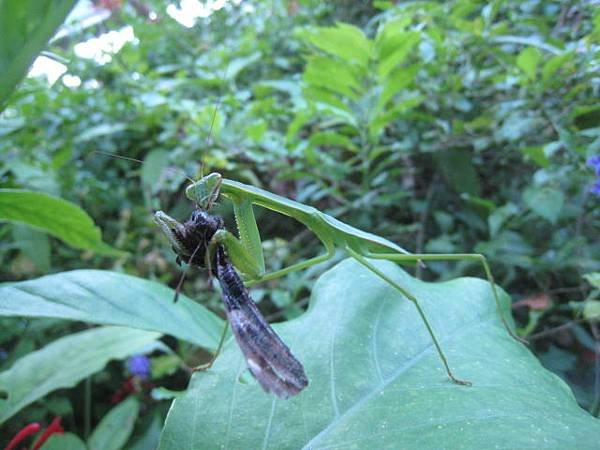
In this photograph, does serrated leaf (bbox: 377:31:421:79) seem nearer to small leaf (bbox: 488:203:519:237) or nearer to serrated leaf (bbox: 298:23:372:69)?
serrated leaf (bbox: 298:23:372:69)

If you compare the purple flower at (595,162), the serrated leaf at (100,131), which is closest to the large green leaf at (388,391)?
the purple flower at (595,162)

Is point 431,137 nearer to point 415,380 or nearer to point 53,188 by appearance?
Answer: point 415,380

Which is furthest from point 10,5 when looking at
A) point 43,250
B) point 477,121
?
point 477,121

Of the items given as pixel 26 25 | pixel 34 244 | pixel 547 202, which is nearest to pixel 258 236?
pixel 26 25

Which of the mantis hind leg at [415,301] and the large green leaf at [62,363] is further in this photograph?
the large green leaf at [62,363]

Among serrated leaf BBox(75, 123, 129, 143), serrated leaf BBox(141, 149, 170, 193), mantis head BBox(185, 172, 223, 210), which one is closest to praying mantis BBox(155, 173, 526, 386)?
mantis head BBox(185, 172, 223, 210)

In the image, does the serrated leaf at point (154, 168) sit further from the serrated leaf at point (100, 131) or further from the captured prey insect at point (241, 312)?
the captured prey insect at point (241, 312)
